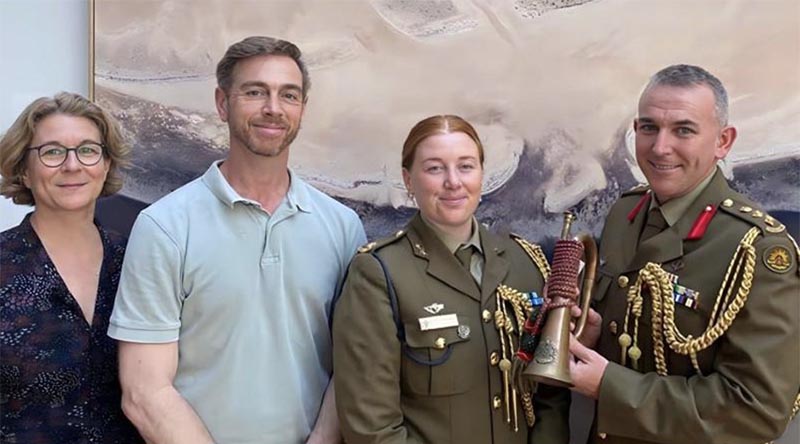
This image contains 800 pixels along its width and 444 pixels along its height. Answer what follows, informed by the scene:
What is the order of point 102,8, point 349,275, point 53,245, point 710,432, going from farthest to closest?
point 102,8, point 53,245, point 349,275, point 710,432

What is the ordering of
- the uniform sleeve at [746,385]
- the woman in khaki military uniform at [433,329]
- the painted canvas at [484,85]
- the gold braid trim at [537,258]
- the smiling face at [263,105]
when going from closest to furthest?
the uniform sleeve at [746,385] < the woman in khaki military uniform at [433,329] < the smiling face at [263,105] < the gold braid trim at [537,258] < the painted canvas at [484,85]

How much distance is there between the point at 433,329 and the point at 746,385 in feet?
1.92

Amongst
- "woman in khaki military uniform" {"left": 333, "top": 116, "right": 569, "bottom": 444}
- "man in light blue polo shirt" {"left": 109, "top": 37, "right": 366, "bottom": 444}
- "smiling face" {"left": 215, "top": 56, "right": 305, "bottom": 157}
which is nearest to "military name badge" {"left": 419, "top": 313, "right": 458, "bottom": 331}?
"woman in khaki military uniform" {"left": 333, "top": 116, "right": 569, "bottom": 444}

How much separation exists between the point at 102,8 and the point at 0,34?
31cm

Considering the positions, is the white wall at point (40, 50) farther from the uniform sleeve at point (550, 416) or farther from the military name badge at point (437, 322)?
the uniform sleeve at point (550, 416)

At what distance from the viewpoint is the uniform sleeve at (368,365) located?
4.25 feet

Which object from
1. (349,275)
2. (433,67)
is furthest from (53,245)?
(433,67)

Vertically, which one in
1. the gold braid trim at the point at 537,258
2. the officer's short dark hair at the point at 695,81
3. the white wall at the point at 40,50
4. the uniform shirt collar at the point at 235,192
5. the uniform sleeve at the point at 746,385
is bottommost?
the uniform sleeve at the point at 746,385

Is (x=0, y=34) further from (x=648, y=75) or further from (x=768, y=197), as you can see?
(x=768, y=197)

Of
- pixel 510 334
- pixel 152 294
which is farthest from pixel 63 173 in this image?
pixel 510 334

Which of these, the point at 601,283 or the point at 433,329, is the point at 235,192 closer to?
the point at 433,329

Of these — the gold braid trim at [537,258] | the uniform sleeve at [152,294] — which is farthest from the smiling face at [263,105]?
the gold braid trim at [537,258]

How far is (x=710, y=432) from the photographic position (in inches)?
48.8

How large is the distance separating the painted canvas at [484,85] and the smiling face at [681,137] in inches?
22.9
